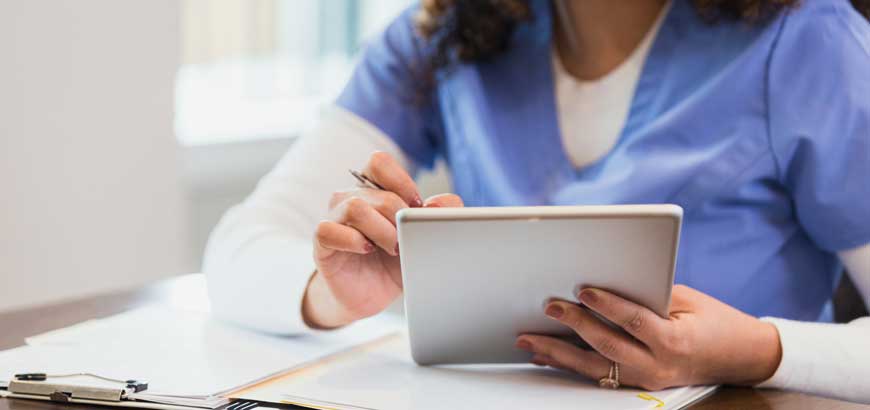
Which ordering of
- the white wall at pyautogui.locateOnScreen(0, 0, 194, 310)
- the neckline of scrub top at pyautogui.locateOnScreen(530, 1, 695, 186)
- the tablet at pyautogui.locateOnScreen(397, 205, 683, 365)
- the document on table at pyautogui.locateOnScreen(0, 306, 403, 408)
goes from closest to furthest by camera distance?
the tablet at pyautogui.locateOnScreen(397, 205, 683, 365) → the document on table at pyautogui.locateOnScreen(0, 306, 403, 408) → the neckline of scrub top at pyautogui.locateOnScreen(530, 1, 695, 186) → the white wall at pyautogui.locateOnScreen(0, 0, 194, 310)

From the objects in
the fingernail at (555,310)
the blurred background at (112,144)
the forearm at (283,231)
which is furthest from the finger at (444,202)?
the blurred background at (112,144)

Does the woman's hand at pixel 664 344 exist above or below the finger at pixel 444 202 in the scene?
below

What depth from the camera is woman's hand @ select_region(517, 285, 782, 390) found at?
2.98ft

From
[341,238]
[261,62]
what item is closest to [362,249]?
[341,238]

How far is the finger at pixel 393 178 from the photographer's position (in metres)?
1.00

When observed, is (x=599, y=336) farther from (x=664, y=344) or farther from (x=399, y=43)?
(x=399, y=43)

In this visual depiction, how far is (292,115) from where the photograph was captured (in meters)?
2.90

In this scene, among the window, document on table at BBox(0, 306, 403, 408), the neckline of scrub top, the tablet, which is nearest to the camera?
the tablet

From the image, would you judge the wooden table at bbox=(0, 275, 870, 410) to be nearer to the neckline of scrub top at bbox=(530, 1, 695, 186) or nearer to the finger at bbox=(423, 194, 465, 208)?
the finger at bbox=(423, 194, 465, 208)

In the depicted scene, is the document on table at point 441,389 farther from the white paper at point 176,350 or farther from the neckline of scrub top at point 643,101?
the neckline of scrub top at point 643,101

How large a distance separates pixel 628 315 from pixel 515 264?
10 centimetres

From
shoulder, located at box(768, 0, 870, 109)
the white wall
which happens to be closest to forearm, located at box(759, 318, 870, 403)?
shoulder, located at box(768, 0, 870, 109)

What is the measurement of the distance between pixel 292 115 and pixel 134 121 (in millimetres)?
801

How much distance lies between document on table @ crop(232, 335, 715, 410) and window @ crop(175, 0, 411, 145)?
1.64 m
